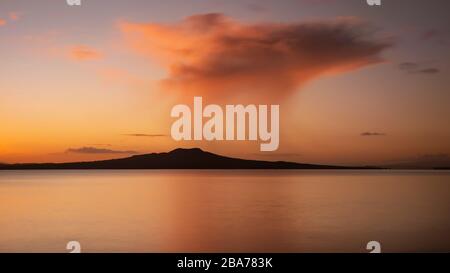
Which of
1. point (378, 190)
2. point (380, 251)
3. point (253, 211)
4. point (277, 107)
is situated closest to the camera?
point (380, 251)

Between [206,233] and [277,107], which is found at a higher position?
[277,107]

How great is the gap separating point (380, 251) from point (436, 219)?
1.50m

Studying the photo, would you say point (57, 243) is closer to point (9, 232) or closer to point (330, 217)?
point (9, 232)

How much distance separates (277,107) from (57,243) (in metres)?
3.24

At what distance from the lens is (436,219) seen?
17.7 feet

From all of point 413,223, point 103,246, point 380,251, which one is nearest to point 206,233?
point 103,246

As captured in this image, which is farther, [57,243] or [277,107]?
[57,243]

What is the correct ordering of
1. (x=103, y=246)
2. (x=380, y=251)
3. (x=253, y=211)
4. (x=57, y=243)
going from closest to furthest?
(x=380, y=251)
(x=103, y=246)
(x=57, y=243)
(x=253, y=211)

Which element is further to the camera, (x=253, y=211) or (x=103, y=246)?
(x=253, y=211)

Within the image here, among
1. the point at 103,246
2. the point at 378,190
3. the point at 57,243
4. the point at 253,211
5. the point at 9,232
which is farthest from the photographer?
the point at 378,190

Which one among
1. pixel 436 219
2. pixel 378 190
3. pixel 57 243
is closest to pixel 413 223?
pixel 436 219
